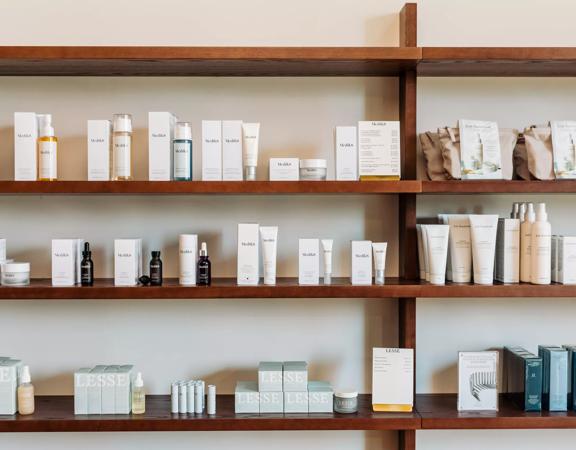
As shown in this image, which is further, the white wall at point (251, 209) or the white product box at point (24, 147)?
the white wall at point (251, 209)

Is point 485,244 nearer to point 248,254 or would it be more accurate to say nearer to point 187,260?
point 248,254

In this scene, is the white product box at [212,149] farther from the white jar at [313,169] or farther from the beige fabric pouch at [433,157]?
the beige fabric pouch at [433,157]

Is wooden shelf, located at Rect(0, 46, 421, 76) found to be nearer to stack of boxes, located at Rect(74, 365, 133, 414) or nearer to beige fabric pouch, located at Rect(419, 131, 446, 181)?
beige fabric pouch, located at Rect(419, 131, 446, 181)

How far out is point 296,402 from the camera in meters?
1.65

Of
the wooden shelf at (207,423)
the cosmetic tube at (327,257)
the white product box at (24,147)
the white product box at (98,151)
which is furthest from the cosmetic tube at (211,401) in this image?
the white product box at (24,147)

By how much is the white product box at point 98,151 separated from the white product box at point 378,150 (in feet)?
2.25

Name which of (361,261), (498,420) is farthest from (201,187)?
(498,420)

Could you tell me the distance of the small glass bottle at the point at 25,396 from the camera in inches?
64.6

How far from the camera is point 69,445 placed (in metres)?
1.82

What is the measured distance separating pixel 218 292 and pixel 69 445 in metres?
0.73

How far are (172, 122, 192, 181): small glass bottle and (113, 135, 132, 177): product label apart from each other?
0.43 ft

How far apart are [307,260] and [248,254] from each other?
16cm
